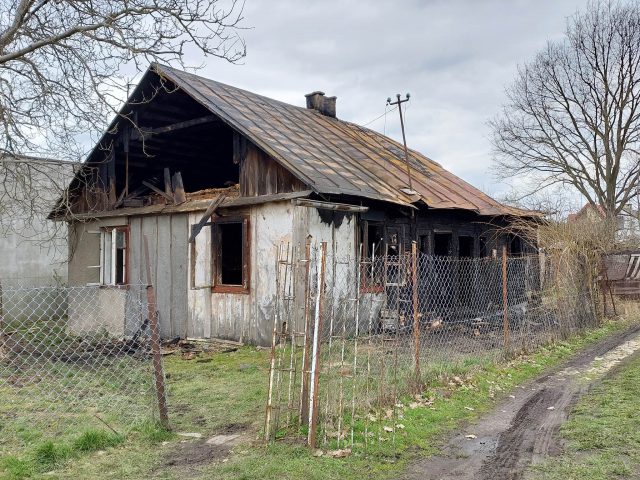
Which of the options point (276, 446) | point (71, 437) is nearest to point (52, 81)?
point (71, 437)

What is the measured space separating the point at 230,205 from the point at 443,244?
22.3ft

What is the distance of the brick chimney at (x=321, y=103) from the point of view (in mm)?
18297

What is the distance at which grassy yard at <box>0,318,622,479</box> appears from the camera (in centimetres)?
443

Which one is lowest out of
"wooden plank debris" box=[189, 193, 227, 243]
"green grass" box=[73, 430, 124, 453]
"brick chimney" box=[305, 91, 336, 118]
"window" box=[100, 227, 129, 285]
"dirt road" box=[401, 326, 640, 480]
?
"dirt road" box=[401, 326, 640, 480]

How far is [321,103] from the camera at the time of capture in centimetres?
1838

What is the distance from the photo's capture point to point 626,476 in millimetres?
4273

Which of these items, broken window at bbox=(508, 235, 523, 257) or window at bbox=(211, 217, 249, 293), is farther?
broken window at bbox=(508, 235, 523, 257)

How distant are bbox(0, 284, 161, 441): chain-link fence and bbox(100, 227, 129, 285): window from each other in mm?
419

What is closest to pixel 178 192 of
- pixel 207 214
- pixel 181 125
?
pixel 207 214

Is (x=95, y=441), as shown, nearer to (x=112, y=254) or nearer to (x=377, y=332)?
(x=377, y=332)

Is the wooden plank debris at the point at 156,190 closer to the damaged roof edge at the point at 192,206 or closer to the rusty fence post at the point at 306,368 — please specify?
the damaged roof edge at the point at 192,206

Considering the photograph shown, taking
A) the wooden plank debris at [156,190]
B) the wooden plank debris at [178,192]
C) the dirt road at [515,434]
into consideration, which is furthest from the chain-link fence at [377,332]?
the wooden plank debris at [156,190]

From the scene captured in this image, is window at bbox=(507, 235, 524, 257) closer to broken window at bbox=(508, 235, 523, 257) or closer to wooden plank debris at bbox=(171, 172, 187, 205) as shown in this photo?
broken window at bbox=(508, 235, 523, 257)

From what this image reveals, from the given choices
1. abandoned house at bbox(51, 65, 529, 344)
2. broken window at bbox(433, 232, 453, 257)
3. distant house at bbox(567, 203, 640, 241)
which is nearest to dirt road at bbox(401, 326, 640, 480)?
abandoned house at bbox(51, 65, 529, 344)
